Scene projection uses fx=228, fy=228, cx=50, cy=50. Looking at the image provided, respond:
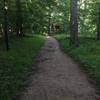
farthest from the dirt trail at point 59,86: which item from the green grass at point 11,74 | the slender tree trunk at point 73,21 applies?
the slender tree trunk at point 73,21

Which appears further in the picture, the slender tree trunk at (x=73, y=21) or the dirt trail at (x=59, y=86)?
the slender tree trunk at (x=73, y=21)

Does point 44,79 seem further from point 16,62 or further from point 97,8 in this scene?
point 97,8

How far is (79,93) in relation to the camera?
6.91 metres

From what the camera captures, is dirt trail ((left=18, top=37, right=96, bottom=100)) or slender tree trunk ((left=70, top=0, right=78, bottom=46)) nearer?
dirt trail ((left=18, top=37, right=96, bottom=100))

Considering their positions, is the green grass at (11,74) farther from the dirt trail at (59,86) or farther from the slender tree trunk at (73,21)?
the slender tree trunk at (73,21)

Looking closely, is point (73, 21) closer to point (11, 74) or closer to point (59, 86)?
point (11, 74)

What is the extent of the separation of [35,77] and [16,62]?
2.88 meters

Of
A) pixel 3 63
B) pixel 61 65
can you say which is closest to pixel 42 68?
pixel 61 65

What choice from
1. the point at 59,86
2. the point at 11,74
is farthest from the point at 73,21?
the point at 59,86

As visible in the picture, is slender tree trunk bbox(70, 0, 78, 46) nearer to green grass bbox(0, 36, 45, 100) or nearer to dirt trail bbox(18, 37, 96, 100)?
green grass bbox(0, 36, 45, 100)

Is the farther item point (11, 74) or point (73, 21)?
point (73, 21)

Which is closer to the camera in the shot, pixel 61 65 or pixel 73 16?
pixel 61 65

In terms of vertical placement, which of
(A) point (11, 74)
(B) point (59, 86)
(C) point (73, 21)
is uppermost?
(C) point (73, 21)

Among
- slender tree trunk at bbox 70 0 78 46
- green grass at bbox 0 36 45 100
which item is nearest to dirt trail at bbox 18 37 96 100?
green grass at bbox 0 36 45 100
